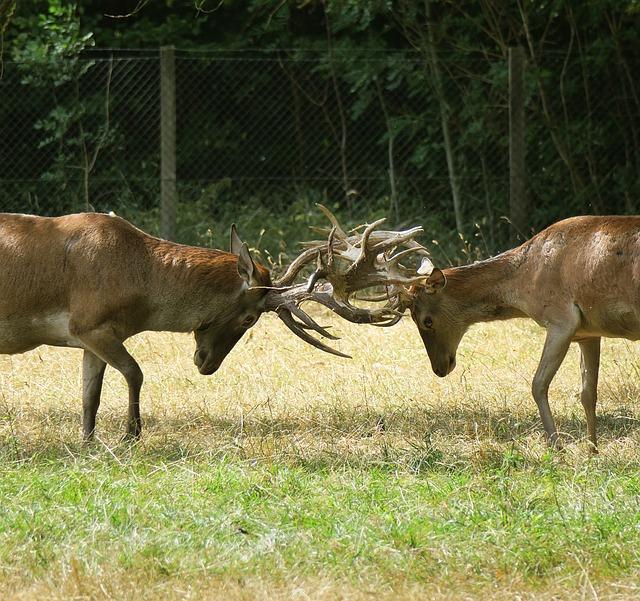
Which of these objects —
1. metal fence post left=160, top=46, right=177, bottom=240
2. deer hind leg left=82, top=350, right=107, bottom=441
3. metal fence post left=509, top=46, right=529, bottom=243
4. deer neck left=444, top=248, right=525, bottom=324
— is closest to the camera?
deer hind leg left=82, top=350, right=107, bottom=441

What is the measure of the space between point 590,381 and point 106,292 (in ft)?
9.96

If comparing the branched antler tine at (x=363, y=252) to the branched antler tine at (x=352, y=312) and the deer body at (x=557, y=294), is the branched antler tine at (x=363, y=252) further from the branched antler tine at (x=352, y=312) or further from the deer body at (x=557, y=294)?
the deer body at (x=557, y=294)

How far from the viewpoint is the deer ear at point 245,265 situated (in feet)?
26.3

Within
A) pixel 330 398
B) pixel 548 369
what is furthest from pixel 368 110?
pixel 548 369

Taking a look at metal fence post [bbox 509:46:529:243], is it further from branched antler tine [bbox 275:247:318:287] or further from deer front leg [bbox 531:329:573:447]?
deer front leg [bbox 531:329:573:447]

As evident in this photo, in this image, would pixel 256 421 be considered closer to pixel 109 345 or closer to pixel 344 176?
pixel 109 345

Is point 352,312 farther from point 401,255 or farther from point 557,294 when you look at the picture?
point 557,294

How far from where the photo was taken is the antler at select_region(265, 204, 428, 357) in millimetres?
8016

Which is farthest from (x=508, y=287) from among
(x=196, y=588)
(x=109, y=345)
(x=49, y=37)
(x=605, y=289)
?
(x=49, y=37)

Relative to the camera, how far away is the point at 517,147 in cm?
1388

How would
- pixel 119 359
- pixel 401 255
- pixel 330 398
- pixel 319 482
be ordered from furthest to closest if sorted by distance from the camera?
1. pixel 330 398
2. pixel 401 255
3. pixel 119 359
4. pixel 319 482

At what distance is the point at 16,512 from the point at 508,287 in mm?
3587

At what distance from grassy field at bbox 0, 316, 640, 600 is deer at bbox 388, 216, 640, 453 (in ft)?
1.43

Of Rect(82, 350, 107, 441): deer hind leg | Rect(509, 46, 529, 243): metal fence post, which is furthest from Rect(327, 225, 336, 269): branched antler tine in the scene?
Rect(509, 46, 529, 243): metal fence post
